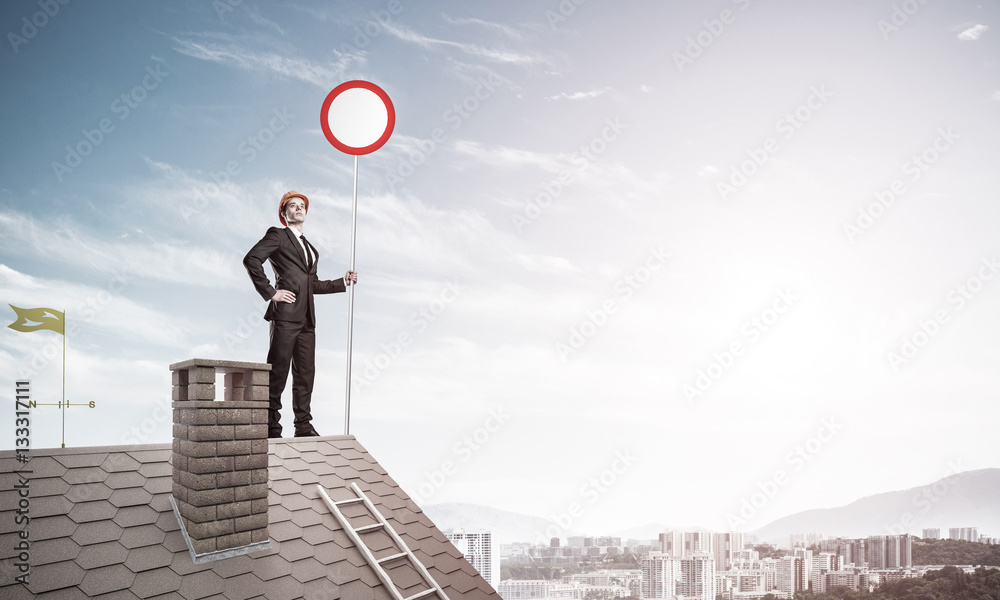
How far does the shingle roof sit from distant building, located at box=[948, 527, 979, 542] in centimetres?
1209

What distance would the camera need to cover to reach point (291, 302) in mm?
5625

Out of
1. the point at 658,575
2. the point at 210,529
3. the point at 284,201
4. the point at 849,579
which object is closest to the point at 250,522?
the point at 210,529

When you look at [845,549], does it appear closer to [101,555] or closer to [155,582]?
[155,582]

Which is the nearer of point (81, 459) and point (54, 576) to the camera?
point (54, 576)

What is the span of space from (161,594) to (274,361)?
9.15 ft

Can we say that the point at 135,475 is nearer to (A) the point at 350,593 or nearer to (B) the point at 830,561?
(A) the point at 350,593

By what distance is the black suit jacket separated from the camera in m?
5.45

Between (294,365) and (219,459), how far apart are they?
233 centimetres

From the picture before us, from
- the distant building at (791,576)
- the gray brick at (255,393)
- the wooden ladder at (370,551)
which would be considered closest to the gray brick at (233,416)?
the gray brick at (255,393)

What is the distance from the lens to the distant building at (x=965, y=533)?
11.6 meters

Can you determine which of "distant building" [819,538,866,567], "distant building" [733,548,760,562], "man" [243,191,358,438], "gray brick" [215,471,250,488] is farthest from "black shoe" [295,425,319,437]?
"distant building" [819,538,866,567]

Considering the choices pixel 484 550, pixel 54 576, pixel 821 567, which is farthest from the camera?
pixel 821 567

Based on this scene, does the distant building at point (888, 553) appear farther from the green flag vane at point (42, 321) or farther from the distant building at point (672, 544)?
the green flag vane at point (42, 321)

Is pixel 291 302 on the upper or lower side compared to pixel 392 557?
upper
